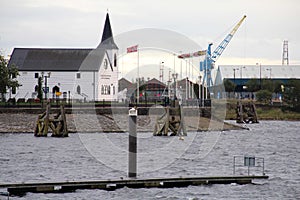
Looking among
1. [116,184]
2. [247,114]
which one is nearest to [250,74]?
[247,114]

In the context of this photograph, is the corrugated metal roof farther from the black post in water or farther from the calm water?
the black post in water

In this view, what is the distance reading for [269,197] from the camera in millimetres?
30562

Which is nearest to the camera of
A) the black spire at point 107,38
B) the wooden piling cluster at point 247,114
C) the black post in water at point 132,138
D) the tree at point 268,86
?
the black post in water at point 132,138

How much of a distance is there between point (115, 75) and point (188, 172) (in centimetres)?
9853

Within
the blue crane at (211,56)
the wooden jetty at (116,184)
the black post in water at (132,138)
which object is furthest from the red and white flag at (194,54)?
the wooden jetty at (116,184)

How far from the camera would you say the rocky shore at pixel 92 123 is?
73.4 meters

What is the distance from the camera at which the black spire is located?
135 metres

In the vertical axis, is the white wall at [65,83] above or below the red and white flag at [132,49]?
below

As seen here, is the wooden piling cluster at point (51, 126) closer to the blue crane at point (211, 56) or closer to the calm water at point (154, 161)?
the calm water at point (154, 161)

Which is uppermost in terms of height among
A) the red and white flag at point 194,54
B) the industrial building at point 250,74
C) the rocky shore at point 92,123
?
the red and white flag at point 194,54

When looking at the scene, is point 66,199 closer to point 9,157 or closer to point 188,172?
point 188,172

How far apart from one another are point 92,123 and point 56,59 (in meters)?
52.6

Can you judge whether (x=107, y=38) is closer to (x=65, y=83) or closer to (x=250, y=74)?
(x=65, y=83)

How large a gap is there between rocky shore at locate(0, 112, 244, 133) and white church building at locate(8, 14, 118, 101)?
39.9 meters
